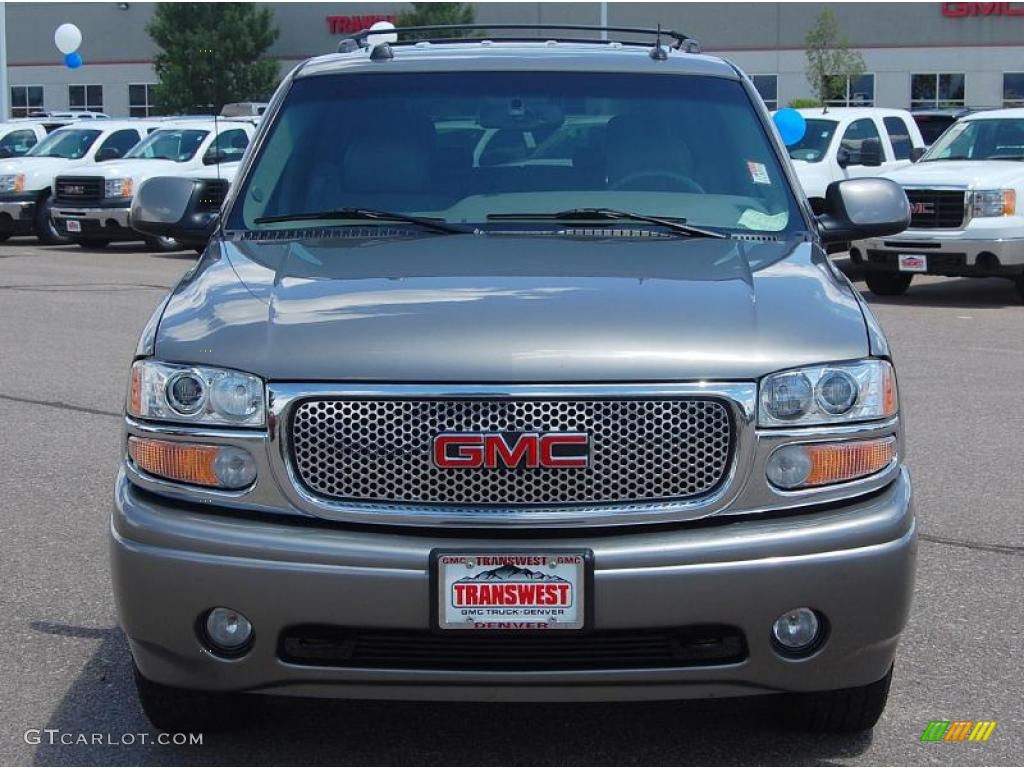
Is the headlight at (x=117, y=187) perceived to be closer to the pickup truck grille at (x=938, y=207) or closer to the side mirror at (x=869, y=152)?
the side mirror at (x=869, y=152)

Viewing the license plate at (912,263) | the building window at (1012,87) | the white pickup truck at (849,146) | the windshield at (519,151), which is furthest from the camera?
the building window at (1012,87)

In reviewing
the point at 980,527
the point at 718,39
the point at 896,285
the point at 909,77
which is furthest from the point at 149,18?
the point at 980,527

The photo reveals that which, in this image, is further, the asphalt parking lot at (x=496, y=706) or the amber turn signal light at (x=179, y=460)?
the asphalt parking lot at (x=496, y=706)

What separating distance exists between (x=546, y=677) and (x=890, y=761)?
1009mm

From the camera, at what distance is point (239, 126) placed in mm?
23734

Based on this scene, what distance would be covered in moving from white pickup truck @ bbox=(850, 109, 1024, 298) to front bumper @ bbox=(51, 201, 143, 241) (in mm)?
11127

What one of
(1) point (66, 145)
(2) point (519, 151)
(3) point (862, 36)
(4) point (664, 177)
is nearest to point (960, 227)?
(4) point (664, 177)

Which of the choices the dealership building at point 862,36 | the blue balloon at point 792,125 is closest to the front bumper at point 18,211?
the blue balloon at point 792,125

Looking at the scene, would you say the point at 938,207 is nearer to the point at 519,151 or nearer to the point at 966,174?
the point at 966,174

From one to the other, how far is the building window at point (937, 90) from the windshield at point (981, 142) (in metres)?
40.9

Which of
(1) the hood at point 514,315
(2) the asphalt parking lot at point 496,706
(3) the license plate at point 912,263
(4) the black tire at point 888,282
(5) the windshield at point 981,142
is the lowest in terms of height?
(4) the black tire at point 888,282

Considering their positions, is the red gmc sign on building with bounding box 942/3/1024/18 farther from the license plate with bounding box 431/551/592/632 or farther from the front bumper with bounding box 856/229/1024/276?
the license plate with bounding box 431/551/592/632

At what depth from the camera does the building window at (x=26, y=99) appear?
6956 centimetres

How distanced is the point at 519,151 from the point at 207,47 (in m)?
58.5
